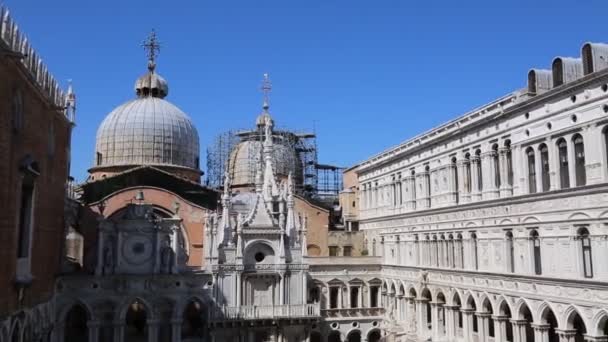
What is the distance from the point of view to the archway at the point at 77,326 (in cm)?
3748

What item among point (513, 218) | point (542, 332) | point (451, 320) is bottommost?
point (451, 320)

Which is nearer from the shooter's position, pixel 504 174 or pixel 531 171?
pixel 531 171

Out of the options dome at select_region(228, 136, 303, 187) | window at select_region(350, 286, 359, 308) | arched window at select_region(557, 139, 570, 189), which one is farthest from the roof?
arched window at select_region(557, 139, 570, 189)

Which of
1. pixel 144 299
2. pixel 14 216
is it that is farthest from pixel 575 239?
pixel 144 299

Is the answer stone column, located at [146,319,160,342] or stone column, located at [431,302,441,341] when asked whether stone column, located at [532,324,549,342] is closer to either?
stone column, located at [431,302,441,341]

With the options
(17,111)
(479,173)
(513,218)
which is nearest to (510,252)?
(513,218)

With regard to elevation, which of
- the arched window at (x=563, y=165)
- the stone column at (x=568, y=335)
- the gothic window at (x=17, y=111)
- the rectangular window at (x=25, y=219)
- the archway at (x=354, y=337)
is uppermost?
the gothic window at (x=17, y=111)

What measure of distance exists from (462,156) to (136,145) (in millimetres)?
27591

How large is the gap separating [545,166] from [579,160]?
2192 mm

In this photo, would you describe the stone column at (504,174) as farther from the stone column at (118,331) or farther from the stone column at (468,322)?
the stone column at (118,331)

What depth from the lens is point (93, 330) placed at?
116ft

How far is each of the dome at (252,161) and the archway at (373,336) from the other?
18169 millimetres

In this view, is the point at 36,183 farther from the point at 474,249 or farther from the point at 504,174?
the point at 474,249

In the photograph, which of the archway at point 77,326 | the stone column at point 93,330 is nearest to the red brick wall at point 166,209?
the archway at point 77,326
